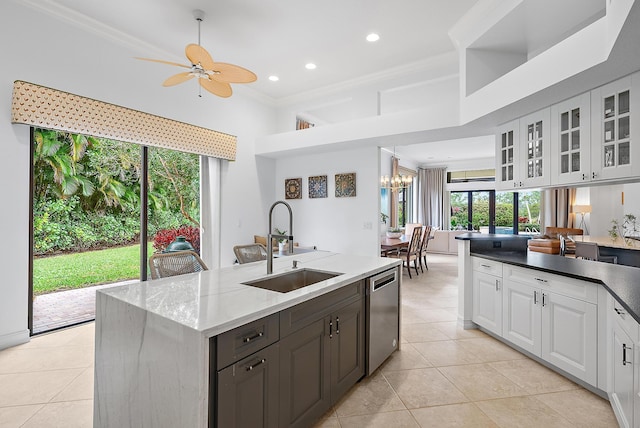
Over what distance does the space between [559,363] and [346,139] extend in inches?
135

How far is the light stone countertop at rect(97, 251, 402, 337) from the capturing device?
1302 millimetres

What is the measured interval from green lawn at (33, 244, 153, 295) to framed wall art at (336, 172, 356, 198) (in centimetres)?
291

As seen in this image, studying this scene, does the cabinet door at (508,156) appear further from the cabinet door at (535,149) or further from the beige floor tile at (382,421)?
the beige floor tile at (382,421)

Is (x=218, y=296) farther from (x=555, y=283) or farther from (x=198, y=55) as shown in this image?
(x=555, y=283)

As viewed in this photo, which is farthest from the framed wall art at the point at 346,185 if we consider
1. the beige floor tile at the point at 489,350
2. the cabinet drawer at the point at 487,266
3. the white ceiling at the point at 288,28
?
the beige floor tile at the point at 489,350

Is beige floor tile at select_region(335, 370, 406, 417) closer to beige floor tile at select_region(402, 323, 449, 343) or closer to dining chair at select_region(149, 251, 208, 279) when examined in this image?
beige floor tile at select_region(402, 323, 449, 343)

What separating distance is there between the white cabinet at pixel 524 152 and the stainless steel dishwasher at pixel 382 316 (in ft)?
5.74

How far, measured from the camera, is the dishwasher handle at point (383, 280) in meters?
2.37

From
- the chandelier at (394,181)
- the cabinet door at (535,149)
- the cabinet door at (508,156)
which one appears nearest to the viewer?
the cabinet door at (535,149)

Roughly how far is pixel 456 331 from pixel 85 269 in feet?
14.9

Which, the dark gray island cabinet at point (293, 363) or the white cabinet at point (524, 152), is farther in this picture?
the white cabinet at point (524, 152)

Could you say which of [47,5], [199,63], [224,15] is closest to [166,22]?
[224,15]

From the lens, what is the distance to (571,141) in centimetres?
273

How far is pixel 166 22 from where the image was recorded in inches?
133
